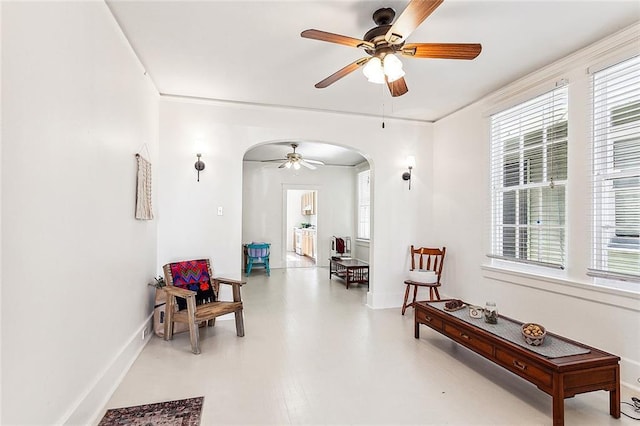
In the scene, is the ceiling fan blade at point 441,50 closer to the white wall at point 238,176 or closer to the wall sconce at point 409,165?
the white wall at point 238,176

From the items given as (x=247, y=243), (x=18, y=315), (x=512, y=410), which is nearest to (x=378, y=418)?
(x=512, y=410)

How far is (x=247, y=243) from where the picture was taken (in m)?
8.16

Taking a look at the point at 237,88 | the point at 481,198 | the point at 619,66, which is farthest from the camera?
the point at 481,198

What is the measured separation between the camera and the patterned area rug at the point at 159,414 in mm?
2033

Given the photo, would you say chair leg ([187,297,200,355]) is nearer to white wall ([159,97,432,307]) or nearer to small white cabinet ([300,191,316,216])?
white wall ([159,97,432,307])

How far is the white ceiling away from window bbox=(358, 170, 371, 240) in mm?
4528

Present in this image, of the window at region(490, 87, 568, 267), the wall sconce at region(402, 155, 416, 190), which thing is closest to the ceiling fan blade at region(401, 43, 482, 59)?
the window at region(490, 87, 568, 267)

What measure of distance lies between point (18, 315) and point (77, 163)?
2.88ft

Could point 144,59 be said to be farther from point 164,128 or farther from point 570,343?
point 570,343

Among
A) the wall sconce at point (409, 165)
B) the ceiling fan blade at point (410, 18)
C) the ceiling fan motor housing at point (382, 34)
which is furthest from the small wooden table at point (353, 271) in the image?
the ceiling fan blade at point (410, 18)

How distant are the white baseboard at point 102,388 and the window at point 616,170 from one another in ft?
12.6

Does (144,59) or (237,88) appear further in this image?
(237,88)

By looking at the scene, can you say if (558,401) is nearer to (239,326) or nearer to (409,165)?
(239,326)

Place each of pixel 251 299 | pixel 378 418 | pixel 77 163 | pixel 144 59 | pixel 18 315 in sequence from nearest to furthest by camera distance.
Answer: pixel 18 315
pixel 77 163
pixel 378 418
pixel 144 59
pixel 251 299
